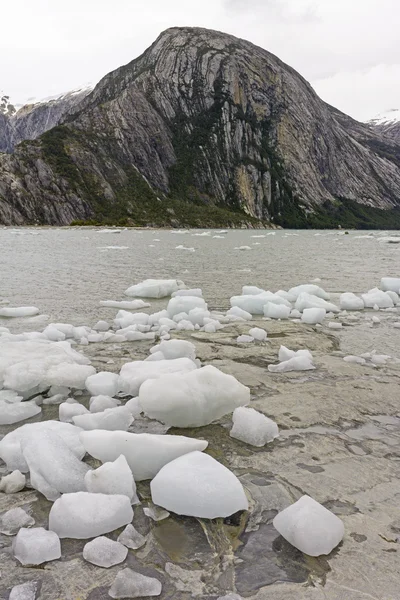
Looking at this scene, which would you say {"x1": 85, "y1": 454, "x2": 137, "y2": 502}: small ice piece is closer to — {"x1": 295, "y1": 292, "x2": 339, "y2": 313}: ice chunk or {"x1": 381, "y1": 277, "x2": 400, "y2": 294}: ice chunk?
{"x1": 295, "y1": 292, "x2": 339, "y2": 313}: ice chunk

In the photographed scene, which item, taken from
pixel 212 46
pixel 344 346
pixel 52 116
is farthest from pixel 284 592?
pixel 52 116

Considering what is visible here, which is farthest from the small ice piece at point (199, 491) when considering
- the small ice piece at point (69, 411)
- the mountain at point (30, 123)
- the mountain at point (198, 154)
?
the mountain at point (30, 123)

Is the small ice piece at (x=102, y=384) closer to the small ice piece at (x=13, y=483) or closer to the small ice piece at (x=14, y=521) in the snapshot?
the small ice piece at (x=13, y=483)

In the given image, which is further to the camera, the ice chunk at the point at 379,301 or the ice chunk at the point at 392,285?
the ice chunk at the point at 392,285

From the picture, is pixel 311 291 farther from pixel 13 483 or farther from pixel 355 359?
pixel 13 483

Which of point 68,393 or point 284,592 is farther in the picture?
point 68,393

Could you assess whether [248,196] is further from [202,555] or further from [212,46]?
[202,555]

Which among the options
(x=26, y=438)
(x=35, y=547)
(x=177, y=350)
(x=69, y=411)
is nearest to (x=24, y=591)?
(x=35, y=547)
